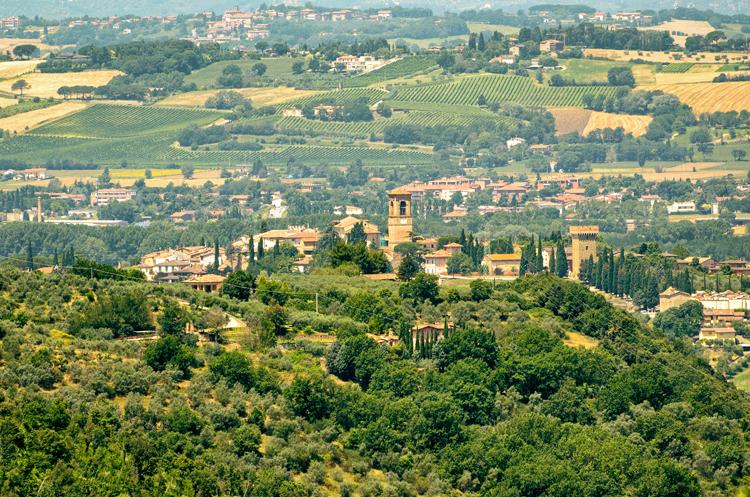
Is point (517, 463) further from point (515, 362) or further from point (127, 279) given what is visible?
point (127, 279)

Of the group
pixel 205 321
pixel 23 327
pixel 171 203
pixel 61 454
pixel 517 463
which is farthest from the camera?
pixel 171 203

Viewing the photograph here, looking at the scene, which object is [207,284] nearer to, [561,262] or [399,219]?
[399,219]

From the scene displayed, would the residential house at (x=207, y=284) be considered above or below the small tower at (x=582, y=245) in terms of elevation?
above

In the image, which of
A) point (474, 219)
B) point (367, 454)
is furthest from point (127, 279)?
point (474, 219)

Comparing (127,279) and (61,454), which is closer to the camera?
(61,454)

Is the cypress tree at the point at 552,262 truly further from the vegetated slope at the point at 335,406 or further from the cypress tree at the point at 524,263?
the vegetated slope at the point at 335,406

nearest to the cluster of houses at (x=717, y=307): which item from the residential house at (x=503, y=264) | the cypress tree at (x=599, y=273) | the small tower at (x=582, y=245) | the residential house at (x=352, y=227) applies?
the cypress tree at (x=599, y=273)

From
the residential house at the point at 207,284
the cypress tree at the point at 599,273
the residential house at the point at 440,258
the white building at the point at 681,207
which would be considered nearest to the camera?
the residential house at the point at 207,284

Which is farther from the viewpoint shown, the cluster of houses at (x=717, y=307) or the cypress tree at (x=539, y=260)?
the cypress tree at (x=539, y=260)
